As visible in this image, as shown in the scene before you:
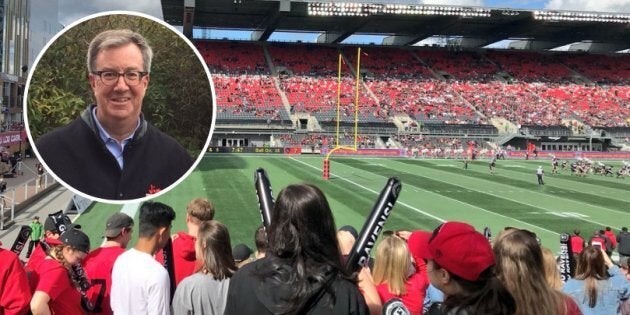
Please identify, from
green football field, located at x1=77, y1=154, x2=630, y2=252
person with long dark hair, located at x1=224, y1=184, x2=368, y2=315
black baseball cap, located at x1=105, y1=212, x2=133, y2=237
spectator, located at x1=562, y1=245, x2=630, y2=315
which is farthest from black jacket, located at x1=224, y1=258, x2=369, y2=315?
green football field, located at x1=77, y1=154, x2=630, y2=252

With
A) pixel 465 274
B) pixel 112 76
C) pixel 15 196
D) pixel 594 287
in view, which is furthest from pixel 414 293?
pixel 15 196

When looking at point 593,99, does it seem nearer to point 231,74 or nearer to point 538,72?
point 538,72

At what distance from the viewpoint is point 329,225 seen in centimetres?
236

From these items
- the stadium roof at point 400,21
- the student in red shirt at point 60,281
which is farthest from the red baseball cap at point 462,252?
the stadium roof at point 400,21

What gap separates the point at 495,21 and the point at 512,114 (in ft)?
28.2

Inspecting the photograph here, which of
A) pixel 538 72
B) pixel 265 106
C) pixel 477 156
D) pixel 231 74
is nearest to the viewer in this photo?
pixel 477 156

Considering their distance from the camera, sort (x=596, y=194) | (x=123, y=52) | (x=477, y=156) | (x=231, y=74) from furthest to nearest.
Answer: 1. (x=231, y=74)
2. (x=477, y=156)
3. (x=596, y=194)
4. (x=123, y=52)

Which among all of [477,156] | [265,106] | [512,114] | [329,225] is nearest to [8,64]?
[265,106]

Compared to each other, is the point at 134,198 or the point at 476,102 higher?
Answer: the point at 476,102

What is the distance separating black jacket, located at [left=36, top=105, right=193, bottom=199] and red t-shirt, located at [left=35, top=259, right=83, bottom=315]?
69 cm

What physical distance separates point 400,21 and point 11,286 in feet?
180

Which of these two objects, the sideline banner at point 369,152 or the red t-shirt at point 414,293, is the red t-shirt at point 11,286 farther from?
the sideline banner at point 369,152

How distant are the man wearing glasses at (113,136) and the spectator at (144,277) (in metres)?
0.29

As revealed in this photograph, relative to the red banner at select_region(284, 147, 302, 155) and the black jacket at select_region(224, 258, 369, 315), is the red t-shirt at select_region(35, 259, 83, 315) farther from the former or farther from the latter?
the red banner at select_region(284, 147, 302, 155)
